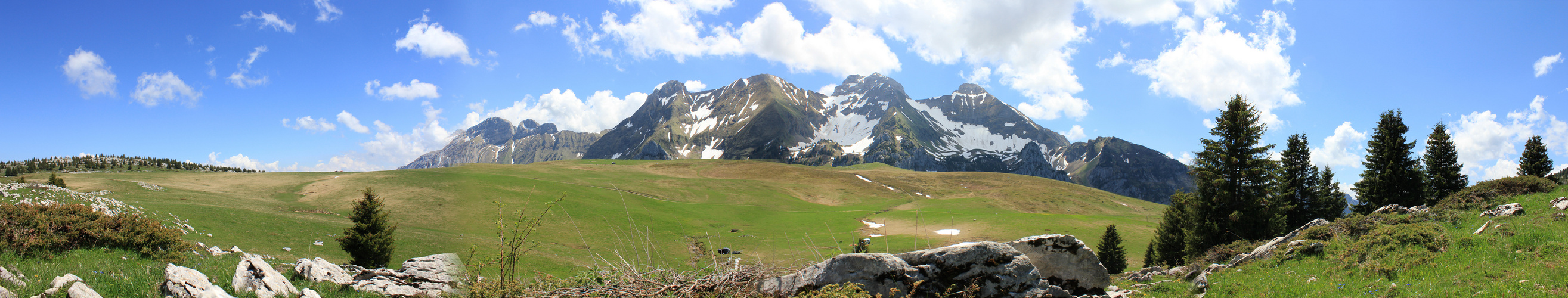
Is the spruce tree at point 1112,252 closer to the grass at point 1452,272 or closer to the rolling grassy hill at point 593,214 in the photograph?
the rolling grassy hill at point 593,214

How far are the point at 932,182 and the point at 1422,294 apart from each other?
4878 inches

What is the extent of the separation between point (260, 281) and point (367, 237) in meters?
17.1

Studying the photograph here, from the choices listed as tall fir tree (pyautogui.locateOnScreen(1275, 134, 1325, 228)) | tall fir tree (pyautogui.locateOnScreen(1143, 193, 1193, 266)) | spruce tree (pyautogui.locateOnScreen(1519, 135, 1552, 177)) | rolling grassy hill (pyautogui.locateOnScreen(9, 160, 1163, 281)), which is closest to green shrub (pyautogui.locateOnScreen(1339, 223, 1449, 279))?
rolling grassy hill (pyautogui.locateOnScreen(9, 160, 1163, 281))

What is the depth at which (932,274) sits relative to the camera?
6781 millimetres

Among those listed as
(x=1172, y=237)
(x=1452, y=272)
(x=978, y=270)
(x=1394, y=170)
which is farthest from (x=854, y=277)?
(x=1394, y=170)

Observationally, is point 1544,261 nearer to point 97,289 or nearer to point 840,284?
point 840,284

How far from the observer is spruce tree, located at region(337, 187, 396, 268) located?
22203 mm

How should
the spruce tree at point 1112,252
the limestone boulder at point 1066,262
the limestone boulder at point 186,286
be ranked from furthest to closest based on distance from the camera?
the spruce tree at point 1112,252 → the limestone boulder at point 1066,262 → the limestone boulder at point 186,286

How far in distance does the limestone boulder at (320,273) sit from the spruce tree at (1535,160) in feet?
220

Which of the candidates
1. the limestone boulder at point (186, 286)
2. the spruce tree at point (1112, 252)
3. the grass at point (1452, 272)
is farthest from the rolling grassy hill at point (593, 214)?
the spruce tree at point (1112, 252)

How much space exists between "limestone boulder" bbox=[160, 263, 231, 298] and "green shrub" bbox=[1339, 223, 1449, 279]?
17.7m

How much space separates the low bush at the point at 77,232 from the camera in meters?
9.50

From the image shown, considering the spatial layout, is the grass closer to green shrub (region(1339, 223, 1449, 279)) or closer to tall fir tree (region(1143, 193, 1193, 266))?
green shrub (region(1339, 223, 1449, 279))

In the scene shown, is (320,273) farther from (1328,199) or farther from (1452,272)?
(1328,199)
